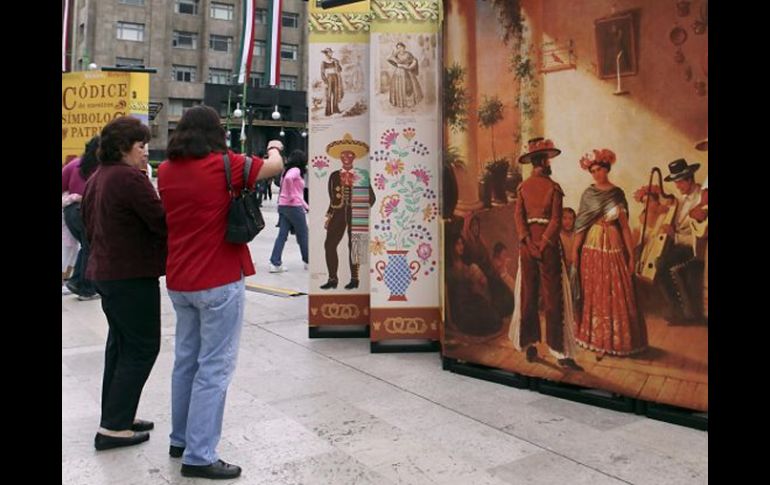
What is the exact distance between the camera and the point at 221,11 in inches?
2431

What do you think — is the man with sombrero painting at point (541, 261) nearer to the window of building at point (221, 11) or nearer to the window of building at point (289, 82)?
the window of building at point (289, 82)

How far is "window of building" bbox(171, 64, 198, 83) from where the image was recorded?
198ft

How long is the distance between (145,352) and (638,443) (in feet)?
9.29

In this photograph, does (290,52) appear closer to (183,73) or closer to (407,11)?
(183,73)

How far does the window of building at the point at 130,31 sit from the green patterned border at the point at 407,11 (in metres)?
59.4

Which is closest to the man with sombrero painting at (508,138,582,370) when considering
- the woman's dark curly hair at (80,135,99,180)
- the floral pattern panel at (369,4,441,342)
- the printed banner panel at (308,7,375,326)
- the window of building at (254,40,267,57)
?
the floral pattern panel at (369,4,441,342)

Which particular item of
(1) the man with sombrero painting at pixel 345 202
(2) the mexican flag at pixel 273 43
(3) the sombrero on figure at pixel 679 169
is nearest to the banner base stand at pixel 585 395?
(3) the sombrero on figure at pixel 679 169

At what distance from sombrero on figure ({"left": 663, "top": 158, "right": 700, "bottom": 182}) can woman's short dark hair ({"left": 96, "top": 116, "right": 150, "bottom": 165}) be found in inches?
122

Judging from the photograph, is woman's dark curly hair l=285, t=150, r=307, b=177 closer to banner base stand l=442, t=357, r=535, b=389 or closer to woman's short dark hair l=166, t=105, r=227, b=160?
banner base stand l=442, t=357, r=535, b=389

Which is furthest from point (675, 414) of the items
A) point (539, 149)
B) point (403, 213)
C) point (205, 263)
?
point (205, 263)

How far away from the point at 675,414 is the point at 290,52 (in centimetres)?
6388

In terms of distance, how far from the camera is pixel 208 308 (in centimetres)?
323
